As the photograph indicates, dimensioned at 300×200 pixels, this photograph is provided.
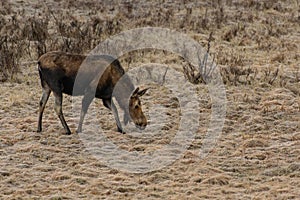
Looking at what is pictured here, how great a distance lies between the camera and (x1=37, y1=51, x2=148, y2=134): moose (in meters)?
8.72

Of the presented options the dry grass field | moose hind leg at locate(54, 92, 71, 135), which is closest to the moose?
moose hind leg at locate(54, 92, 71, 135)

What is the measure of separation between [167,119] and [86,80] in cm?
193

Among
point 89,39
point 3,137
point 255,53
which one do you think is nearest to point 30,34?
point 89,39

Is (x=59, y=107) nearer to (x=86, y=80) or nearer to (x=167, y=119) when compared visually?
(x=86, y=80)

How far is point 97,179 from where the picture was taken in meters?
7.29

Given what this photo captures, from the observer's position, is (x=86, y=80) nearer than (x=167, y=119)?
Yes

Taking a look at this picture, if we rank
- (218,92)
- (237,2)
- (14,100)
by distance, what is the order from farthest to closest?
1. (237,2)
2. (218,92)
3. (14,100)

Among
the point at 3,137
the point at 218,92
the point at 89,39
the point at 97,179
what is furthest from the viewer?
the point at 89,39

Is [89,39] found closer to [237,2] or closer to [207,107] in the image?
[207,107]

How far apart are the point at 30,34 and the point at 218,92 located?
252 inches

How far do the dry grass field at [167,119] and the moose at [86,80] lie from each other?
472 mm

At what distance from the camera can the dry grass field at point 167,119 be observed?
281 inches

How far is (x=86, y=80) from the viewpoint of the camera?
8.82 m

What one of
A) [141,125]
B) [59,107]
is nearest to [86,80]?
[59,107]
